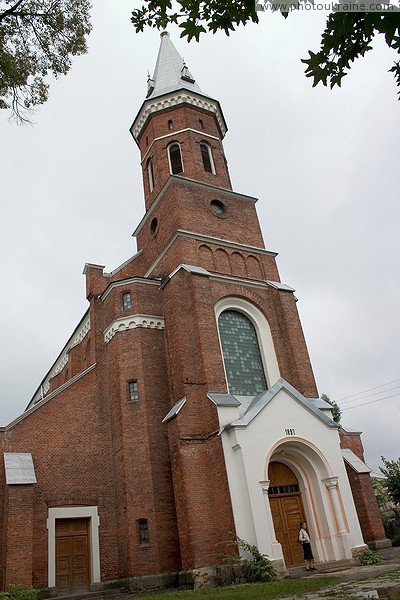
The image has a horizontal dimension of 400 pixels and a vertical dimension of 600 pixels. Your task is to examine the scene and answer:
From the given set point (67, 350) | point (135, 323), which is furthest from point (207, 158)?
point (67, 350)

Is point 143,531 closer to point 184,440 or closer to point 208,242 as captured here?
point 184,440

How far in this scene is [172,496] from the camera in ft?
57.8

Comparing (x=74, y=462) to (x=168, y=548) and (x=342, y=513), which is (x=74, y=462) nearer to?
(x=168, y=548)

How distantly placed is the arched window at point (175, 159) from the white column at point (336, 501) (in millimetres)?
16351

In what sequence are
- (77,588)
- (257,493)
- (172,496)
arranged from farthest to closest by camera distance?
(172,496) → (77,588) → (257,493)

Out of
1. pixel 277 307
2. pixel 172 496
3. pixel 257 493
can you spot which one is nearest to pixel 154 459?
pixel 172 496

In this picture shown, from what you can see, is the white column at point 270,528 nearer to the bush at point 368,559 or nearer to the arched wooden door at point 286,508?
the arched wooden door at point 286,508

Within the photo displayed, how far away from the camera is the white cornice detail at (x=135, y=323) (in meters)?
20.2

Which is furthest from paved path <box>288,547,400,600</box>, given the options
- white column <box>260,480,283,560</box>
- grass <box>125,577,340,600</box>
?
white column <box>260,480,283,560</box>

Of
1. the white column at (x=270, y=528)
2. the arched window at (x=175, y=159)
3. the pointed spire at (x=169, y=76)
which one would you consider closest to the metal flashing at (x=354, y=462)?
the white column at (x=270, y=528)

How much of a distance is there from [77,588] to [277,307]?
42.8 ft

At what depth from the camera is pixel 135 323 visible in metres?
20.2

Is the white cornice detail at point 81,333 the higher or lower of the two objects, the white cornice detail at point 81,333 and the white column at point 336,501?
the higher

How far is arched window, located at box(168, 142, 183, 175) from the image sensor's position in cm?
2566
